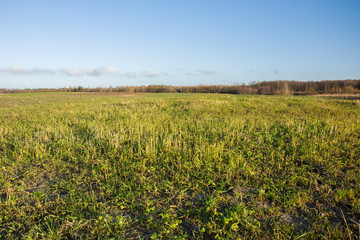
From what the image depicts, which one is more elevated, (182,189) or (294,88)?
(294,88)

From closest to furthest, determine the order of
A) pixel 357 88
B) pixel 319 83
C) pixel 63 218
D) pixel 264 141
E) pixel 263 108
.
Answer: pixel 63 218 < pixel 264 141 < pixel 263 108 < pixel 357 88 < pixel 319 83

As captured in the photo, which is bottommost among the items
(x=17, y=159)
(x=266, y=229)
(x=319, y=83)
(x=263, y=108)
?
(x=266, y=229)

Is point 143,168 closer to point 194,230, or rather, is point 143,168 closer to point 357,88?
point 194,230

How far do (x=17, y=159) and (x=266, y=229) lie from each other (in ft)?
18.9

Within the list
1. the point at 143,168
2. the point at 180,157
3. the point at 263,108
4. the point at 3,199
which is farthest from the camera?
the point at 263,108

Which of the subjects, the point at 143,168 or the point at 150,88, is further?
the point at 150,88

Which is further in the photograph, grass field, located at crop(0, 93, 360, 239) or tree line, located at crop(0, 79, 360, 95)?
tree line, located at crop(0, 79, 360, 95)

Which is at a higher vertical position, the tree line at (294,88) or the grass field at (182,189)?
the tree line at (294,88)

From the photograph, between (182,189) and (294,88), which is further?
(294,88)

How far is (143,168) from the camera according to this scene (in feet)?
14.9

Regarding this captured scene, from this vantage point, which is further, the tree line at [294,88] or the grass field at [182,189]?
the tree line at [294,88]

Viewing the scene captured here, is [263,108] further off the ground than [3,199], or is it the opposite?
[263,108]

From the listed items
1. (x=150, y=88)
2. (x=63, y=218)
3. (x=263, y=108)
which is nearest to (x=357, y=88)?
(x=263, y=108)

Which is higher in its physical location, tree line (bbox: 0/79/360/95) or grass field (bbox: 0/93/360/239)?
tree line (bbox: 0/79/360/95)
